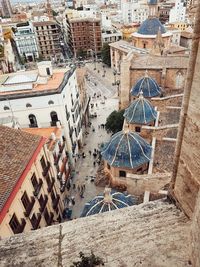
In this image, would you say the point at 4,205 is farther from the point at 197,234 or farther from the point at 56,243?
the point at 197,234

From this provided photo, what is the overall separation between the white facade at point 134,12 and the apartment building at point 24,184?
265 feet

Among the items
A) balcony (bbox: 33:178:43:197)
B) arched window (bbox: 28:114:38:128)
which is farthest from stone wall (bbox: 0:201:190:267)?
arched window (bbox: 28:114:38:128)

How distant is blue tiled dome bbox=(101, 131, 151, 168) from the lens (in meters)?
16.5

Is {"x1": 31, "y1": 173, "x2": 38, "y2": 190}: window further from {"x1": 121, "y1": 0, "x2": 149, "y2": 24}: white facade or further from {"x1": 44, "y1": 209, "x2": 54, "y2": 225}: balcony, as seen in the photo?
{"x1": 121, "y1": 0, "x2": 149, "y2": 24}: white facade

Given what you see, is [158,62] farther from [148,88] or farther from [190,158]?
[190,158]

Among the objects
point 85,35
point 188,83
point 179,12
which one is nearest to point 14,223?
point 188,83

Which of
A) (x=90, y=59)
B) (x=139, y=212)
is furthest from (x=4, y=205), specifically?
(x=90, y=59)

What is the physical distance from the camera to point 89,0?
441ft

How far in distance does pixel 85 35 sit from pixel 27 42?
48.1 feet

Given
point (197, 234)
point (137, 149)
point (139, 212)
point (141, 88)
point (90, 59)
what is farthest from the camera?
point (90, 59)

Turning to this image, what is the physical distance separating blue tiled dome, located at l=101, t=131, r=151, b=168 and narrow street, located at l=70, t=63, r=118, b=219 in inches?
138

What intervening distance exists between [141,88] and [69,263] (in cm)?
2248

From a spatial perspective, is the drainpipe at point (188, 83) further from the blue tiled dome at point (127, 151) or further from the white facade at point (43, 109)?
the white facade at point (43, 109)

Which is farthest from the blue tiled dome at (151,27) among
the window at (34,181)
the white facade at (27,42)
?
the window at (34,181)
